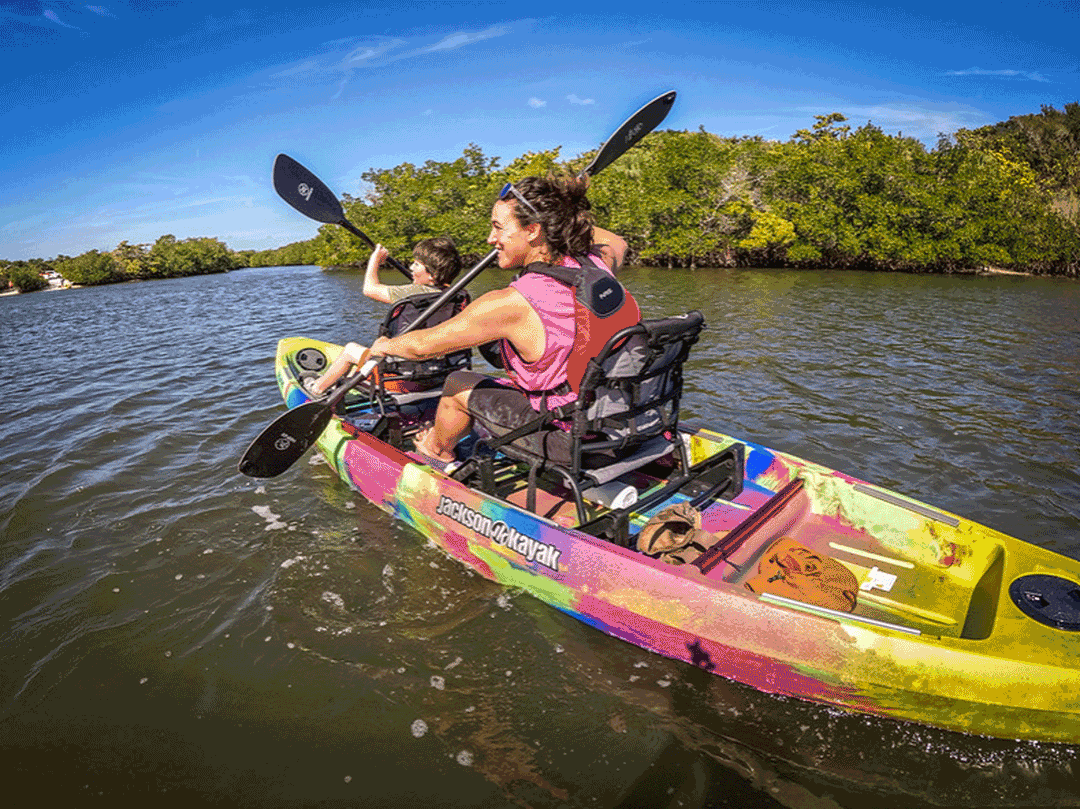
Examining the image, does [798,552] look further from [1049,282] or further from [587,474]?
[1049,282]

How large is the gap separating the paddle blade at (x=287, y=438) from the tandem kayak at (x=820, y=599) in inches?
35.6

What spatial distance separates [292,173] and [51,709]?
5.45m

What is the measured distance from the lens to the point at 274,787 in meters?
2.62

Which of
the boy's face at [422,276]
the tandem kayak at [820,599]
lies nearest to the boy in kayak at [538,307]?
the tandem kayak at [820,599]

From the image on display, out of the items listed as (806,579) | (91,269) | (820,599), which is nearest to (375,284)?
(806,579)

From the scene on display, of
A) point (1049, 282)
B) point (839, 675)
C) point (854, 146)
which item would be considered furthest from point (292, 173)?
point (854, 146)

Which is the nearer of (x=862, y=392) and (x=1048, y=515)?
(x=1048, y=515)

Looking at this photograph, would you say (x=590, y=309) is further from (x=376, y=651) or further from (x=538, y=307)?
(x=376, y=651)

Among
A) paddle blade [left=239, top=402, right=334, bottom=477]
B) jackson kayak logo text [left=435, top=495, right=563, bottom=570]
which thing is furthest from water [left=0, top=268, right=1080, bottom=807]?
paddle blade [left=239, top=402, right=334, bottom=477]

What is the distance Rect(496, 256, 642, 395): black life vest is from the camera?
3.13 meters

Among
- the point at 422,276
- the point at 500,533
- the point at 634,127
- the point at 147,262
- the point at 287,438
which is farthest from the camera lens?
the point at 147,262

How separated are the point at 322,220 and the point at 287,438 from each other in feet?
10.3

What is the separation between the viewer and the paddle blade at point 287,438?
14.9ft

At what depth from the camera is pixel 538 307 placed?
314cm
